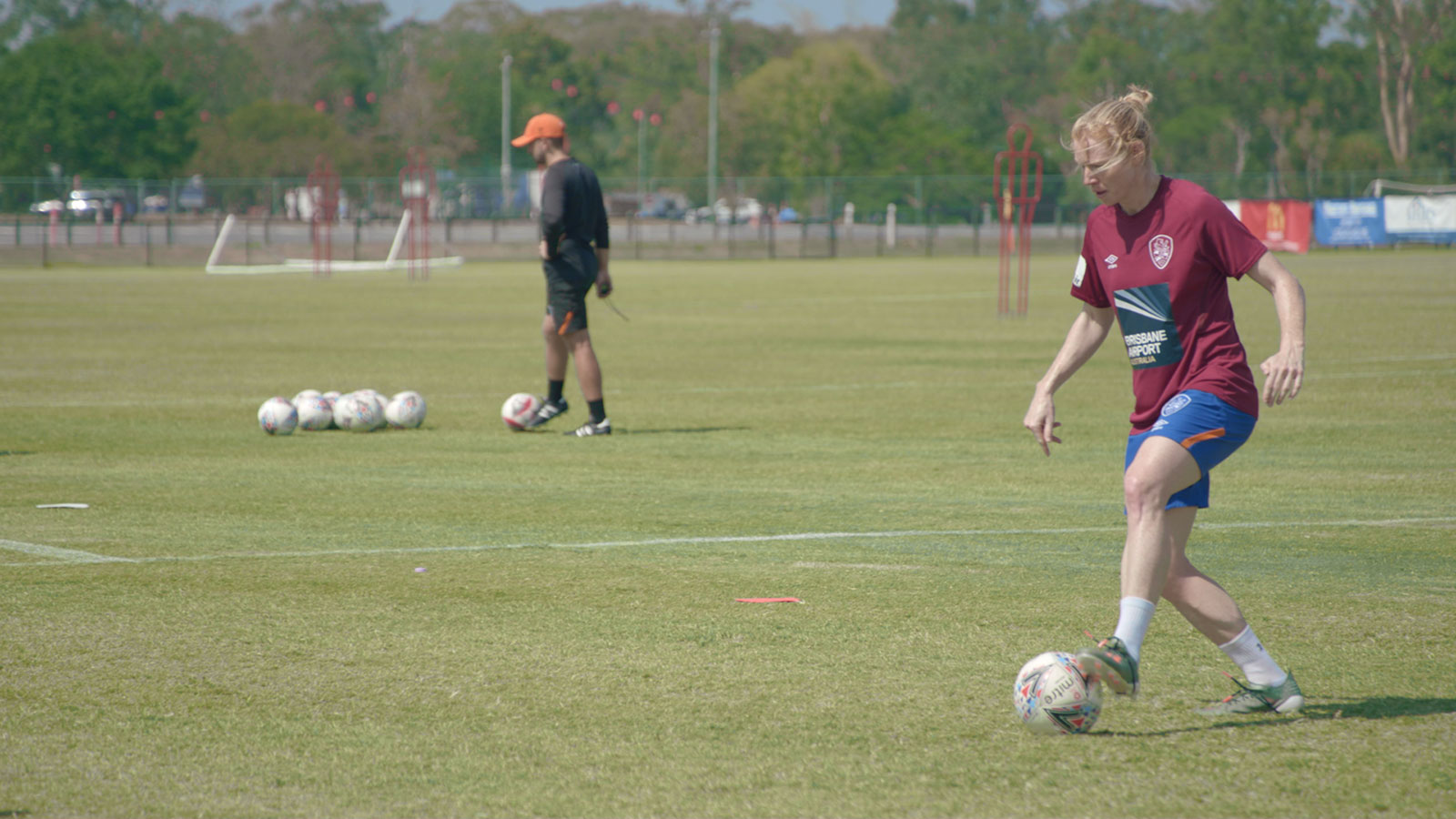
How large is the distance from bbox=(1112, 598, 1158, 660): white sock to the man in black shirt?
760cm

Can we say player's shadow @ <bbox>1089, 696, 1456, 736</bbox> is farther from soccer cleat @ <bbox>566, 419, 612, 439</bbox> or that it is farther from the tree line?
the tree line

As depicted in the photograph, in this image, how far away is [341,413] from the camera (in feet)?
40.4

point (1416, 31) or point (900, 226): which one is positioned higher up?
point (1416, 31)

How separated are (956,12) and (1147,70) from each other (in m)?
53.7

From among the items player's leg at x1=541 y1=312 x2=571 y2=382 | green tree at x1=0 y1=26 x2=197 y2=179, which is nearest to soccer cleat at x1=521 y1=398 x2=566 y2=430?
player's leg at x1=541 y1=312 x2=571 y2=382

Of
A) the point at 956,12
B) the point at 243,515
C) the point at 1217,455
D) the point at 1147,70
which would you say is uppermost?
the point at 956,12

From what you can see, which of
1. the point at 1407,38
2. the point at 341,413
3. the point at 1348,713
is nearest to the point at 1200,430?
the point at 1348,713

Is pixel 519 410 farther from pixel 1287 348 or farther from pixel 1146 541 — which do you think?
Answer: pixel 1287 348

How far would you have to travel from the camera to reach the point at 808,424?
1281 centimetres

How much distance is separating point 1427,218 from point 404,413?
53.4 metres

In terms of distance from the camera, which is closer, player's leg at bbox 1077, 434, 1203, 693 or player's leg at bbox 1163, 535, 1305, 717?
player's leg at bbox 1077, 434, 1203, 693

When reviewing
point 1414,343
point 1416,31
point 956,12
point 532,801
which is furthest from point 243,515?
point 956,12

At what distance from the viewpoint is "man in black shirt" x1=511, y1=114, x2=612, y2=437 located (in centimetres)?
1186

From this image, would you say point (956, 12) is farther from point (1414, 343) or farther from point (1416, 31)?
point (1414, 343)
